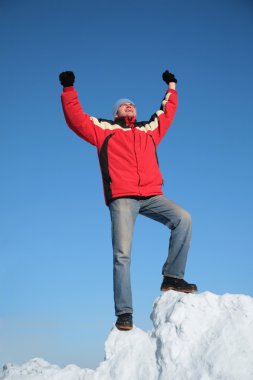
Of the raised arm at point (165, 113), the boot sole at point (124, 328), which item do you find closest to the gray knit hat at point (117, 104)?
the raised arm at point (165, 113)

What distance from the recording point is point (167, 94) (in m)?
6.29

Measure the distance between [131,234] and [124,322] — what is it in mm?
1046

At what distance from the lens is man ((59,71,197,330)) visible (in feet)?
16.4

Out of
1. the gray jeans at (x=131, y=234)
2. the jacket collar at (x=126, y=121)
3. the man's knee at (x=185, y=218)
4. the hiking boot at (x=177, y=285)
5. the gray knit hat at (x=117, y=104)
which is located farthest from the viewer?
the gray knit hat at (x=117, y=104)

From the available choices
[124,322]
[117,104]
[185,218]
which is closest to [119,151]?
[117,104]

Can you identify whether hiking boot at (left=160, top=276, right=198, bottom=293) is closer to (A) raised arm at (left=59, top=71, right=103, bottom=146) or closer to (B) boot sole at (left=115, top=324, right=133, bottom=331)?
(B) boot sole at (left=115, top=324, right=133, bottom=331)

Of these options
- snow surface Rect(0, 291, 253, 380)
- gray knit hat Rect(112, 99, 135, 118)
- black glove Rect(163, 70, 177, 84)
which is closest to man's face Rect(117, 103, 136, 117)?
gray knit hat Rect(112, 99, 135, 118)

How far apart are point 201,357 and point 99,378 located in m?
1.29

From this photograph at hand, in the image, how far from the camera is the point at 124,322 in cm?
467

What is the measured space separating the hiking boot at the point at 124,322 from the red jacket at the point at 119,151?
1.46m

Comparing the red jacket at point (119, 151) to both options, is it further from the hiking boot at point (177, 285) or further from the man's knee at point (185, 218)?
the hiking boot at point (177, 285)

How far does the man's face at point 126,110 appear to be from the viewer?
5.85 m

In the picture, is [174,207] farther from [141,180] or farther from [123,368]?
[123,368]

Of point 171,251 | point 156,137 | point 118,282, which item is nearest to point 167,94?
point 156,137
